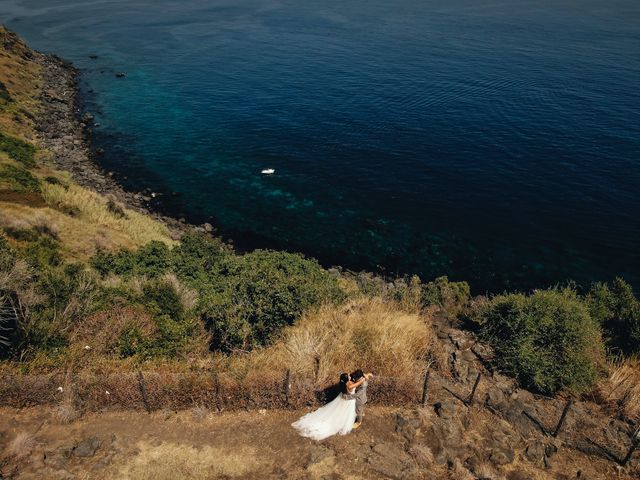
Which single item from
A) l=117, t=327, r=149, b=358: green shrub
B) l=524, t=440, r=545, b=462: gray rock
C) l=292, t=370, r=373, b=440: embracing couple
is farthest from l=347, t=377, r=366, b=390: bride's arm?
l=117, t=327, r=149, b=358: green shrub

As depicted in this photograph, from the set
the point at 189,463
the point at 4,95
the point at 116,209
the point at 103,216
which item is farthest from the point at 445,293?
the point at 4,95

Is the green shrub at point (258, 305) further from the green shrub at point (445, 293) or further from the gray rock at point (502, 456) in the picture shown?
the green shrub at point (445, 293)

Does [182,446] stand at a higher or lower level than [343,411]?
lower

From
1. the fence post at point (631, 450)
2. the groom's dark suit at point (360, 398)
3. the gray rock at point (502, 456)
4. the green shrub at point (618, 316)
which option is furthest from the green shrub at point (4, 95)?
the fence post at point (631, 450)

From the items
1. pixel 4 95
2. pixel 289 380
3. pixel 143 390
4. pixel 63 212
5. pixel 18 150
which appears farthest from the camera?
pixel 4 95

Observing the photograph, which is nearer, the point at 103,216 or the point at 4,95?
the point at 103,216

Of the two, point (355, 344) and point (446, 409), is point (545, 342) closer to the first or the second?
point (446, 409)
